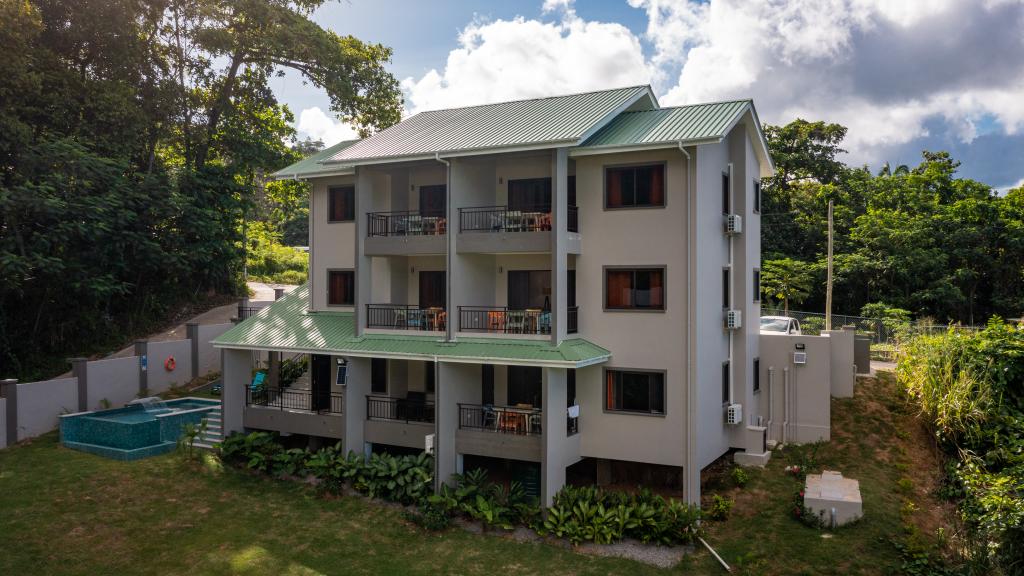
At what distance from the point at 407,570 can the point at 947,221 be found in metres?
38.2

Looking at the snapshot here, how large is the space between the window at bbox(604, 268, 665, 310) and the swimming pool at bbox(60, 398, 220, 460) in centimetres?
1395

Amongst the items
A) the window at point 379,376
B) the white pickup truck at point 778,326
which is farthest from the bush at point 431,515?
the white pickup truck at point 778,326

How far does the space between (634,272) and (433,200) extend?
22.3 feet

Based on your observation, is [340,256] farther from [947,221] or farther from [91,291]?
[947,221]

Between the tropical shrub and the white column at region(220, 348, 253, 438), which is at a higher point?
the white column at region(220, 348, 253, 438)

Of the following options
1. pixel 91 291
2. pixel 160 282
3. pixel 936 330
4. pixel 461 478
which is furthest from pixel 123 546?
pixel 936 330

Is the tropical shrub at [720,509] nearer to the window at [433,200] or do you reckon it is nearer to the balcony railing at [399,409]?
the balcony railing at [399,409]

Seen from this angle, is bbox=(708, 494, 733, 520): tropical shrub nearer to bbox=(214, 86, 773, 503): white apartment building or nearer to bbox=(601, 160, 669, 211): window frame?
bbox=(214, 86, 773, 503): white apartment building

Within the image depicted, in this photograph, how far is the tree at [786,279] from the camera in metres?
38.2

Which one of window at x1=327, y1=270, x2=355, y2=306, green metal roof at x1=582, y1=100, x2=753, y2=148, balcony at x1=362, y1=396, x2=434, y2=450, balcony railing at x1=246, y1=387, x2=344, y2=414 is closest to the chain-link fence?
green metal roof at x1=582, y1=100, x2=753, y2=148

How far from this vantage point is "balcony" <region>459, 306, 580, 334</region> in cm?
1725

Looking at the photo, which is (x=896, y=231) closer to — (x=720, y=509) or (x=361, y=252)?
(x=720, y=509)

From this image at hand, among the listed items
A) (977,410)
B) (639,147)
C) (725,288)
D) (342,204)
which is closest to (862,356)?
(977,410)

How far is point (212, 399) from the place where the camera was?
79.4 feet
